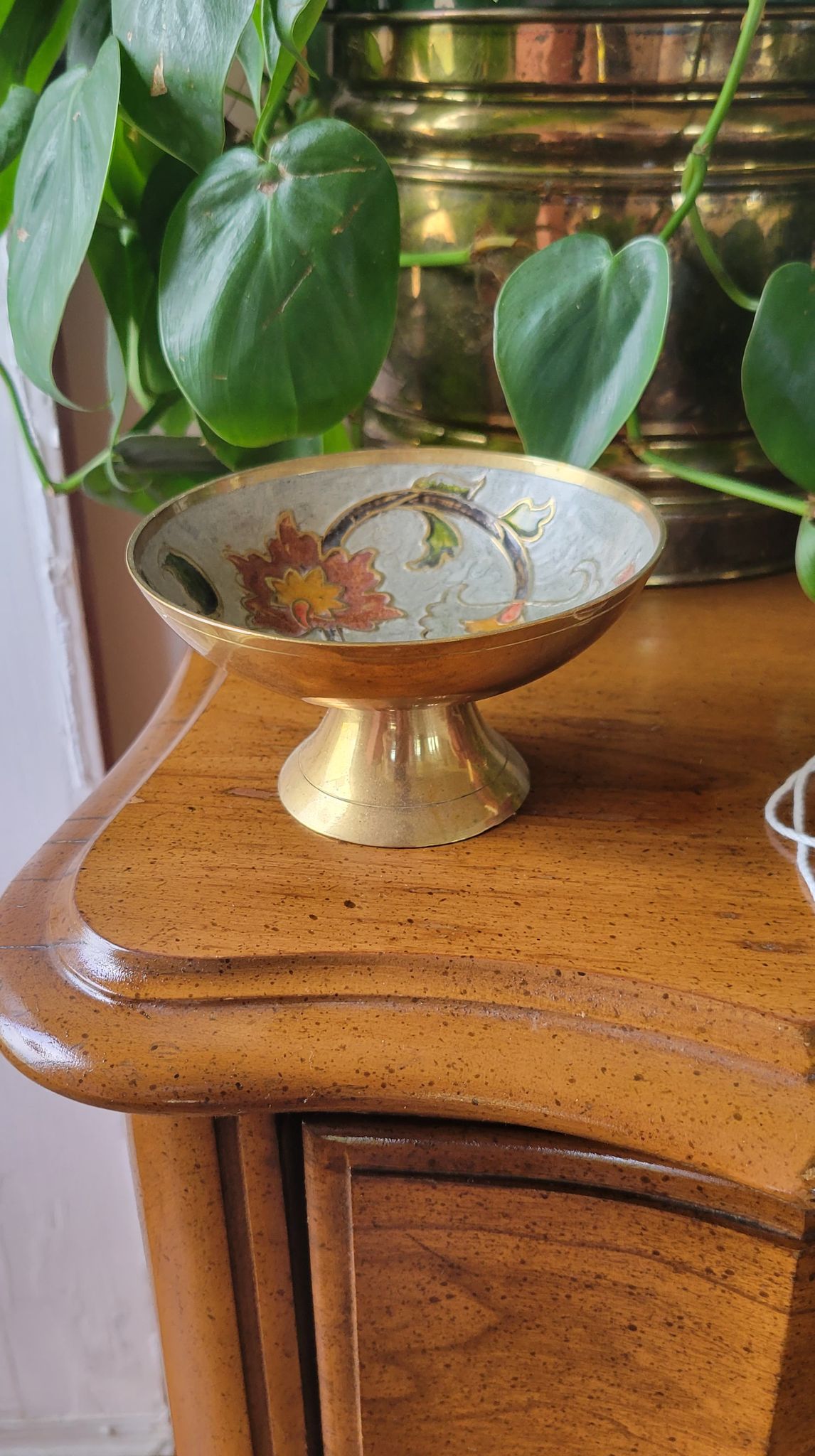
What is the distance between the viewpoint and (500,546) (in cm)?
58

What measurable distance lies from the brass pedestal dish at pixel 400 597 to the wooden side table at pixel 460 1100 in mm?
24

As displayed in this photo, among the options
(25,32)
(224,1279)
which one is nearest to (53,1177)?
(224,1279)

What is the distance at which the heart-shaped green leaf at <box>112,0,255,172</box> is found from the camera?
1.57 feet

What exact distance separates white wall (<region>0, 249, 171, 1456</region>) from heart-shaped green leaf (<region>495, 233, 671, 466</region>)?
39cm

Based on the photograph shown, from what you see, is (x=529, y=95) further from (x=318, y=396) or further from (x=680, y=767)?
(x=680, y=767)

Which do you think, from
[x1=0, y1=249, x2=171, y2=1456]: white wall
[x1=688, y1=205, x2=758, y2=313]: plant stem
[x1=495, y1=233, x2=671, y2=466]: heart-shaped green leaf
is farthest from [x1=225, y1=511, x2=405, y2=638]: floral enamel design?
[x1=0, y1=249, x2=171, y2=1456]: white wall

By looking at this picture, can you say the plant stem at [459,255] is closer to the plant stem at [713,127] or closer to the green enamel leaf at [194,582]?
the plant stem at [713,127]

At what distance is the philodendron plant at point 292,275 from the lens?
1.59 ft

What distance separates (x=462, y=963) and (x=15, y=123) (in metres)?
0.45

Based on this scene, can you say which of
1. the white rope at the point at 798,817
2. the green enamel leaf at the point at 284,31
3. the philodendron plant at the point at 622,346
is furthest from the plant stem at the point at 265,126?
the white rope at the point at 798,817

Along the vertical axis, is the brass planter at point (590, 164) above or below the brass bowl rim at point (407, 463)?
above

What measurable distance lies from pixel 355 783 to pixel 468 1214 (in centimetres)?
17

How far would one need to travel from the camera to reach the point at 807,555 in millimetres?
508

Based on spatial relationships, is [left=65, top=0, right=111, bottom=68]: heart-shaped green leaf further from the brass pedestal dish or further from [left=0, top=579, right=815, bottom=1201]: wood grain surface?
[left=0, top=579, right=815, bottom=1201]: wood grain surface
